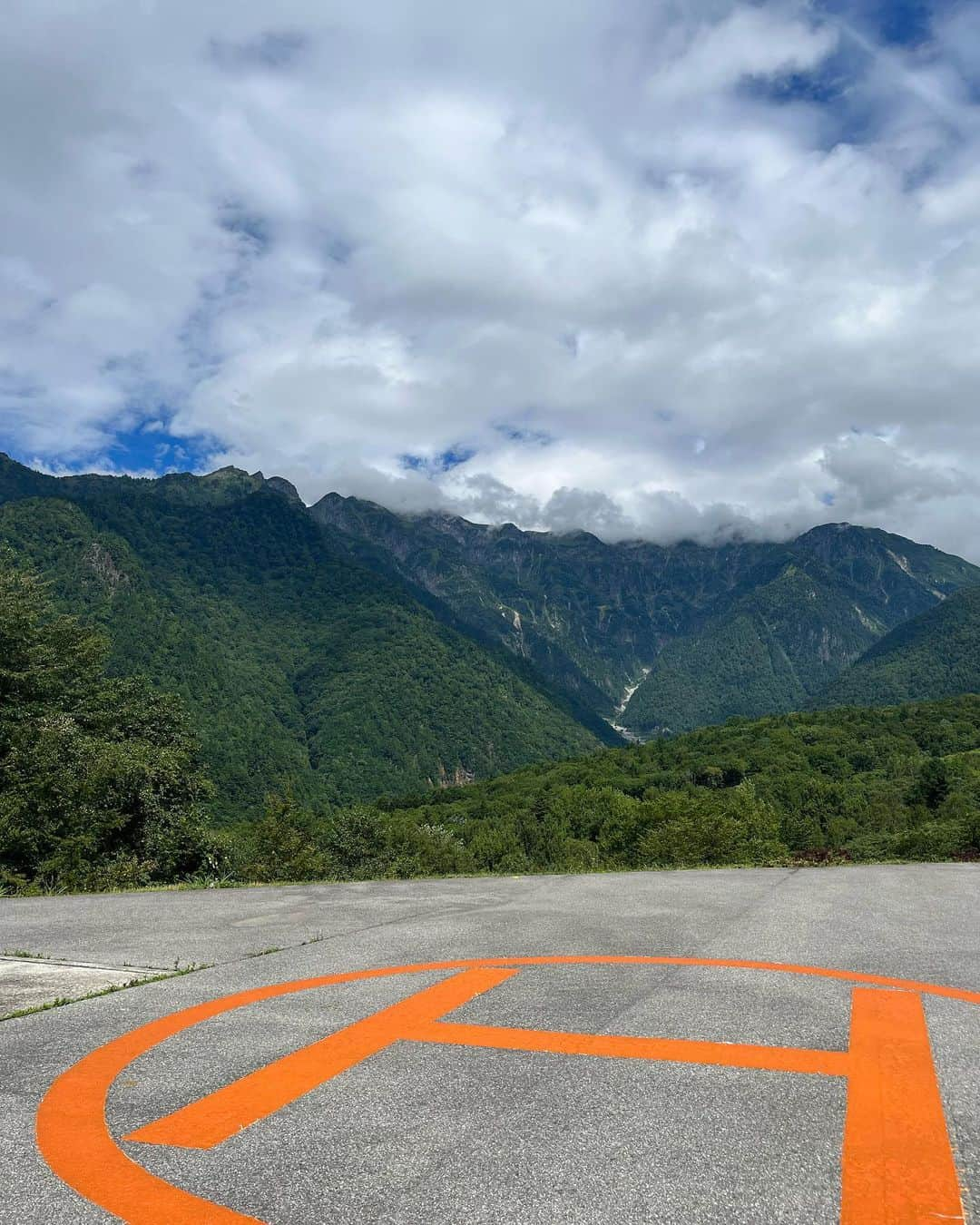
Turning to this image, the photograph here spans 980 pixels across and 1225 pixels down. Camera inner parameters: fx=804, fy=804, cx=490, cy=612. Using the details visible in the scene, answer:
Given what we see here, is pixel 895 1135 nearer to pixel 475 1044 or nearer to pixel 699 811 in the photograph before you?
pixel 475 1044

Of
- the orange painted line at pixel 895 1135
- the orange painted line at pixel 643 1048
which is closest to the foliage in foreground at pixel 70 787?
the orange painted line at pixel 643 1048

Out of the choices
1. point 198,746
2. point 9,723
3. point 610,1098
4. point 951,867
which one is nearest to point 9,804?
point 9,723

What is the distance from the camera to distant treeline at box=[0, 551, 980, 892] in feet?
67.4

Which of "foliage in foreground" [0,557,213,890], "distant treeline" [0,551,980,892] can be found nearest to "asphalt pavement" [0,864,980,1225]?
"foliage in foreground" [0,557,213,890]

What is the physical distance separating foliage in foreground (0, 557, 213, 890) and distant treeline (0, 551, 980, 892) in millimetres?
52

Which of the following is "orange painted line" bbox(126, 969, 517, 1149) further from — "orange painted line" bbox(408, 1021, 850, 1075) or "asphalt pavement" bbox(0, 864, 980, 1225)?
"orange painted line" bbox(408, 1021, 850, 1075)

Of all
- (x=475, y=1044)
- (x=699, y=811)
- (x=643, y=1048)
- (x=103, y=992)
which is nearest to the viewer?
(x=643, y=1048)

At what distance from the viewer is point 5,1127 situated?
3.96 metres

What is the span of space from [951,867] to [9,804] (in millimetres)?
21193

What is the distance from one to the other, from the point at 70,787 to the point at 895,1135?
2107cm

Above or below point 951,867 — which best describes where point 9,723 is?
above

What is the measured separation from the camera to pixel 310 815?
198 feet

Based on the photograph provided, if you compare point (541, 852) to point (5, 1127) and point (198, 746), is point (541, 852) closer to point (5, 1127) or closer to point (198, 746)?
point (198, 746)

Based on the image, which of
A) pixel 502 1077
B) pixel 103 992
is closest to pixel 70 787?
pixel 103 992
